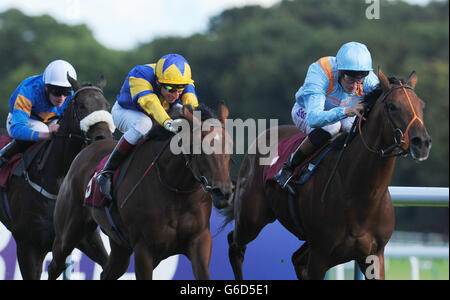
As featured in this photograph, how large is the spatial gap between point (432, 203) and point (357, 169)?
6.69 ft

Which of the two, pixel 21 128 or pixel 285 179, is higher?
pixel 21 128

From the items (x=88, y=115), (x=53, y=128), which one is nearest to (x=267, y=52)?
(x=53, y=128)

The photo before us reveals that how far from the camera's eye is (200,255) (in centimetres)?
583

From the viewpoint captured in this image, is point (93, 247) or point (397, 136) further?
point (93, 247)

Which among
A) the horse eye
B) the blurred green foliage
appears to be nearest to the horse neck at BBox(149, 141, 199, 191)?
the horse eye

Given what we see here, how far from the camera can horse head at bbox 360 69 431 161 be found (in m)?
5.27

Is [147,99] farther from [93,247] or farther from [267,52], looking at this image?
[267,52]

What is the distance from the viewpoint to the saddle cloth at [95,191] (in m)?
6.49

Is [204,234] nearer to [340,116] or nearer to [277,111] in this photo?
[340,116]

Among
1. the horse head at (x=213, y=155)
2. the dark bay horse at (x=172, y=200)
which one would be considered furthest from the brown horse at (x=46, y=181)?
the horse head at (x=213, y=155)

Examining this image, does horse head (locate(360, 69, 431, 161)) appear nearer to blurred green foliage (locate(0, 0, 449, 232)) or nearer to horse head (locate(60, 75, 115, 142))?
horse head (locate(60, 75, 115, 142))

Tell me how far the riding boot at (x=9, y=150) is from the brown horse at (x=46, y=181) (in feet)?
0.76

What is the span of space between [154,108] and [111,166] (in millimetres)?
655

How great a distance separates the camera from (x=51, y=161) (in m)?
7.44
